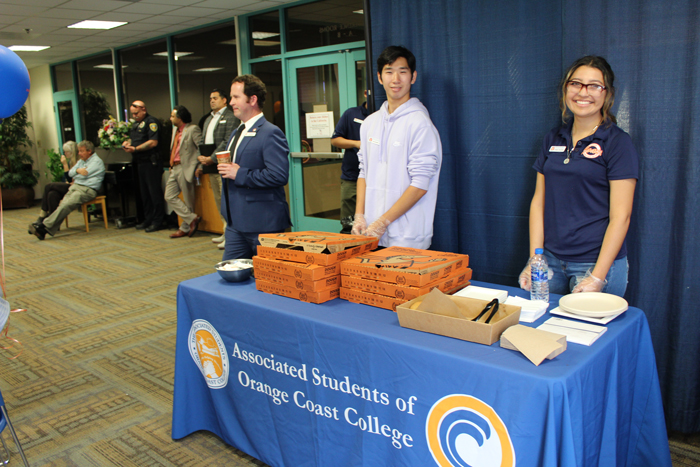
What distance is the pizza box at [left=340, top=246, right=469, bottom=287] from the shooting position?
5.50 feet

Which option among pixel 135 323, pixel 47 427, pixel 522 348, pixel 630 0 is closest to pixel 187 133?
pixel 135 323

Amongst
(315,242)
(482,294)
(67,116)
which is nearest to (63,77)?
(67,116)

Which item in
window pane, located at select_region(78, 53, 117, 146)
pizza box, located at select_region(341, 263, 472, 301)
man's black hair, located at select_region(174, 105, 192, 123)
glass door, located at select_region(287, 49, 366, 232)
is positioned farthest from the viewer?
window pane, located at select_region(78, 53, 117, 146)

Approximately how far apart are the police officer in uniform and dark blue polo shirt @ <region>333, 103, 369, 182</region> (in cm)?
391

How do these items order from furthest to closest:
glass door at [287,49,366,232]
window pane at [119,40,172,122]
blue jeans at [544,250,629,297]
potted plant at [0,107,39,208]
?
1. potted plant at [0,107,39,208]
2. window pane at [119,40,172,122]
3. glass door at [287,49,366,232]
4. blue jeans at [544,250,629,297]

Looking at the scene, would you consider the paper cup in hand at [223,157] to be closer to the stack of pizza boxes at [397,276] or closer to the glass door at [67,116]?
the stack of pizza boxes at [397,276]

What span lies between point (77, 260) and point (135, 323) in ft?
8.21

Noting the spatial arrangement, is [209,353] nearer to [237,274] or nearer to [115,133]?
[237,274]

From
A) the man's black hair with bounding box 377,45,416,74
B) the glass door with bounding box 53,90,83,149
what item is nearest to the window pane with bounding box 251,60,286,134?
the man's black hair with bounding box 377,45,416,74

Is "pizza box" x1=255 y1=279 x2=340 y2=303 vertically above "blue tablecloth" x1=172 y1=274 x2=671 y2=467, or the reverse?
"pizza box" x1=255 y1=279 x2=340 y2=303

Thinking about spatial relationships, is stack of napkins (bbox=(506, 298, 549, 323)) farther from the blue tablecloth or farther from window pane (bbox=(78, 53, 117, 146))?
window pane (bbox=(78, 53, 117, 146))

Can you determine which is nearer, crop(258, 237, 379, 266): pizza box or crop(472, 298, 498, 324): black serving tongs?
crop(472, 298, 498, 324): black serving tongs

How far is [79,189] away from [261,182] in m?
5.46

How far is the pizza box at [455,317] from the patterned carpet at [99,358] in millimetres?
1012
